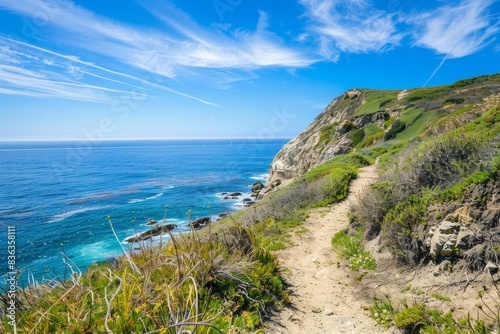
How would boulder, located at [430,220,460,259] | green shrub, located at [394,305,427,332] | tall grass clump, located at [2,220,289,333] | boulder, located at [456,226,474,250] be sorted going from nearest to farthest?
tall grass clump, located at [2,220,289,333], green shrub, located at [394,305,427,332], boulder, located at [456,226,474,250], boulder, located at [430,220,460,259]

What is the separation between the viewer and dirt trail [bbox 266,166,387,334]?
464 cm

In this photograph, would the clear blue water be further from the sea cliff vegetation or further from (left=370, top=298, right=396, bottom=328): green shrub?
(left=370, top=298, right=396, bottom=328): green shrub

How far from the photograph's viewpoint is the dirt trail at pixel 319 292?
15.2ft

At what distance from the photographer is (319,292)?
5906 millimetres

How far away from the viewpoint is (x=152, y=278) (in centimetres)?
412

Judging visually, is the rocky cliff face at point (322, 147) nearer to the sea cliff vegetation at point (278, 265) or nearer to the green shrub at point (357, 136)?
the green shrub at point (357, 136)

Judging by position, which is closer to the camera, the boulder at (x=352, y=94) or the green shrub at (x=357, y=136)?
the green shrub at (x=357, y=136)

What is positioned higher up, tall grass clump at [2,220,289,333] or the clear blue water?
tall grass clump at [2,220,289,333]

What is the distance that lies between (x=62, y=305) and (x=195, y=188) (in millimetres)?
49118

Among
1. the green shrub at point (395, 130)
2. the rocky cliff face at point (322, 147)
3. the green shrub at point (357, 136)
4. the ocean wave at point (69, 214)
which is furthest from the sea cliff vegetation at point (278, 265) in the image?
the ocean wave at point (69, 214)

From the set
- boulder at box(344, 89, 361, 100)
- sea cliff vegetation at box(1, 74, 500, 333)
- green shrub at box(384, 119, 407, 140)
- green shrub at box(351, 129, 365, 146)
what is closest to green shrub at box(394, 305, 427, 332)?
sea cliff vegetation at box(1, 74, 500, 333)

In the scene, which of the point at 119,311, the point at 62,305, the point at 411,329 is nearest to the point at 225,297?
the point at 119,311

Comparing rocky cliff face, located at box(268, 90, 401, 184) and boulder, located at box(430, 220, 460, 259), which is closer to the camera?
boulder, located at box(430, 220, 460, 259)

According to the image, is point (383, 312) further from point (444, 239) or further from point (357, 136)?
point (357, 136)
